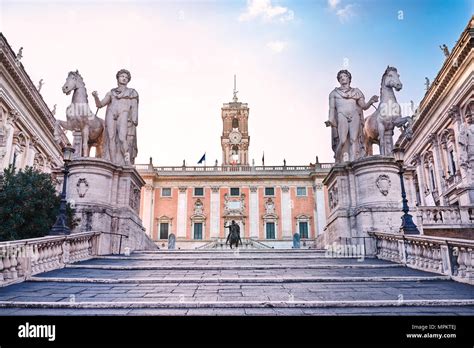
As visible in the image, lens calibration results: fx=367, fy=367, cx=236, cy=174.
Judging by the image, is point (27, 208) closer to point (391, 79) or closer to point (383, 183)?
point (383, 183)

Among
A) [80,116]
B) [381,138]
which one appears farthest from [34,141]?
[381,138]

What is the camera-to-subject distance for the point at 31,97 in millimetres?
28109

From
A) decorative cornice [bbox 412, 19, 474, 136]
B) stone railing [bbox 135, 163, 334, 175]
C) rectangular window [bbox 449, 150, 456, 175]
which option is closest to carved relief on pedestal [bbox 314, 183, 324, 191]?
stone railing [bbox 135, 163, 334, 175]

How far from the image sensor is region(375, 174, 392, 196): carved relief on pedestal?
483 inches

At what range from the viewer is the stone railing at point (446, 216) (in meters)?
16.8

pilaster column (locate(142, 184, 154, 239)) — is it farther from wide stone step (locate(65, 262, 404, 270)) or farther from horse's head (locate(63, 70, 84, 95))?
wide stone step (locate(65, 262, 404, 270))

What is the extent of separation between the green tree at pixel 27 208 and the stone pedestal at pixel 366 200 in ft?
29.4

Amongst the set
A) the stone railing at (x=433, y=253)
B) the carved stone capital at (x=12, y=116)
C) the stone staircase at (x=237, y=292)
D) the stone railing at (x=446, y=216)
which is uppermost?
the carved stone capital at (x=12, y=116)

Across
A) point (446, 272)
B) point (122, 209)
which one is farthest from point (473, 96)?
point (122, 209)

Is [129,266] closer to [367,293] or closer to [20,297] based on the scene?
[20,297]

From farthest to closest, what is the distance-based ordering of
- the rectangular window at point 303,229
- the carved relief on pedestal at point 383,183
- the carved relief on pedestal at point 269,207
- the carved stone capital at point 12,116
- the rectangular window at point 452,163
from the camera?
the carved relief on pedestal at point 269,207
the rectangular window at point 303,229
the rectangular window at point 452,163
the carved stone capital at point 12,116
the carved relief on pedestal at point 383,183

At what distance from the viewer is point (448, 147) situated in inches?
1129

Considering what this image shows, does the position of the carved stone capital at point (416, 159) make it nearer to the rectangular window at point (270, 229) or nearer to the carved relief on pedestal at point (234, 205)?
the rectangular window at point (270, 229)

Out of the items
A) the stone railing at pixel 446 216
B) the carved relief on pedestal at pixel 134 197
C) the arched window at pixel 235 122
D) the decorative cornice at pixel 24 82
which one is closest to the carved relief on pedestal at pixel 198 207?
the decorative cornice at pixel 24 82
